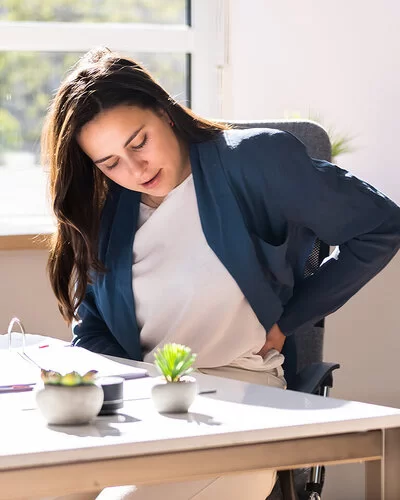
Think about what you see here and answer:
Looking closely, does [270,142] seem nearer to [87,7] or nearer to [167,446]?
[167,446]

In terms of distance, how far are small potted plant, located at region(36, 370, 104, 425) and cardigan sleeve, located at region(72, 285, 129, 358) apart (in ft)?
2.67

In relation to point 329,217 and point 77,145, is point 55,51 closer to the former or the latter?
point 77,145

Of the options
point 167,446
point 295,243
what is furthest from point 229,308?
point 167,446

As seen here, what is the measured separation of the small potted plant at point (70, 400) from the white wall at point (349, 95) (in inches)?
82.8

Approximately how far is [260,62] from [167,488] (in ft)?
7.14

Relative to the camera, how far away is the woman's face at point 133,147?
1.85m

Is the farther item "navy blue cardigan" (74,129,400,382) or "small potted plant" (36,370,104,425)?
"navy blue cardigan" (74,129,400,382)

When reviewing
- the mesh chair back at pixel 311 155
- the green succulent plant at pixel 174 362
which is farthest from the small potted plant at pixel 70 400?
the mesh chair back at pixel 311 155

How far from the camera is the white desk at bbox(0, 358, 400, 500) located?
1006 millimetres

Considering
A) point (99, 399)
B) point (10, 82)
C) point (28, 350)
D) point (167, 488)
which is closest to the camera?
point (99, 399)

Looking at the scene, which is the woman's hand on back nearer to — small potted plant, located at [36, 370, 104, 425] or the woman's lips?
the woman's lips

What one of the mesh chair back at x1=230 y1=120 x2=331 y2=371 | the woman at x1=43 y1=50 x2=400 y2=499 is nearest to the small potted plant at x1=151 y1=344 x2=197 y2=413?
the woman at x1=43 y1=50 x2=400 y2=499

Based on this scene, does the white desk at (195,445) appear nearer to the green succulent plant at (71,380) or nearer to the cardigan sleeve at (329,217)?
the green succulent plant at (71,380)

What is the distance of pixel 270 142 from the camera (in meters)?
1.92
